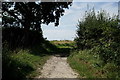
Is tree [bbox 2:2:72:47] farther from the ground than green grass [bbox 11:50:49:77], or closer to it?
farther from the ground

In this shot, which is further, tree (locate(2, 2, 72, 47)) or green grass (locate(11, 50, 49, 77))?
tree (locate(2, 2, 72, 47))

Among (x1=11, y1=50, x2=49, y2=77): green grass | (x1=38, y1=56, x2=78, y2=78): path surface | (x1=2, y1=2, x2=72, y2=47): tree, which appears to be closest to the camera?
(x1=38, y1=56, x2=78, y2=78): path surface

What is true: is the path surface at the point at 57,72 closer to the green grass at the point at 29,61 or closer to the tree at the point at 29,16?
the green grass at the point at 29,61

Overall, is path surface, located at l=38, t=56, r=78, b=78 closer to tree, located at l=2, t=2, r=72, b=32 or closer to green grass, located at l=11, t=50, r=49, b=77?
green grass, located at l=11, t=50, r=49, b=77

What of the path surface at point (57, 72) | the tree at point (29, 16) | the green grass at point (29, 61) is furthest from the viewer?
the tree at point (29, 16)

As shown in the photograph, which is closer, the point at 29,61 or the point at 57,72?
the point at 57,72

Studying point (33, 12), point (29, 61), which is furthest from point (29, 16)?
point (29, 61)

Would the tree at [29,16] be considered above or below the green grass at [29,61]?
above

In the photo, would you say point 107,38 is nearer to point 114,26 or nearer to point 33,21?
point 114,26

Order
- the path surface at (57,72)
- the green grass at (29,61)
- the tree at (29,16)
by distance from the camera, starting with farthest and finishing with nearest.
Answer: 1. the tree at (29,16)
2. the green grass at (29,61)
3. the path surface at (57,72)

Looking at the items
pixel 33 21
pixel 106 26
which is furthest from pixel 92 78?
pixel 33 21

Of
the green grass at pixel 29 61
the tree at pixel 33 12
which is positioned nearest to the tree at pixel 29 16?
the tree at pixel 33 12

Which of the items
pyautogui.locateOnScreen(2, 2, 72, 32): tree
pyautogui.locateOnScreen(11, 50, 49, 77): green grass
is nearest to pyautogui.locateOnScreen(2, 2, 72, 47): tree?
pyautogui.locateOnScreen(2, 2, 72, 32): tree

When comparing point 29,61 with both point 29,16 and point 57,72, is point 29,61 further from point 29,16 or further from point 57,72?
point 29,16
